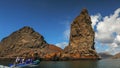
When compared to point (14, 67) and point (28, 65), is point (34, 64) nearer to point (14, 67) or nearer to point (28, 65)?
point (28, 65)

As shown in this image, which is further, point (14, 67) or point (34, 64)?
point (34, 64)

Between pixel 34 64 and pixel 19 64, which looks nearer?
pixel 19 64

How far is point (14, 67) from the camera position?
94.3 m

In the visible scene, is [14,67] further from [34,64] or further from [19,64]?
[34,64]

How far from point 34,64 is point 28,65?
17.4 ft

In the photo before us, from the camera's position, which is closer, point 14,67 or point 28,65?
point 14,67

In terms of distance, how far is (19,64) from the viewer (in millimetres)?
99750

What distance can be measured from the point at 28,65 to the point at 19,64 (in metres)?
6.20

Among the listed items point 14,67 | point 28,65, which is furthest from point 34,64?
point 14,67

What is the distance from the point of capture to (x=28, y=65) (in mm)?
105062

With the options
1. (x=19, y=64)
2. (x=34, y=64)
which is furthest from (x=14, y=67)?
(x=34, y=64)

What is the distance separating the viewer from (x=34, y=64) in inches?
4328

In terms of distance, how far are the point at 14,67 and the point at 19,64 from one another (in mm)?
5555

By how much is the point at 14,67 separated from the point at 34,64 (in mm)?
16791
